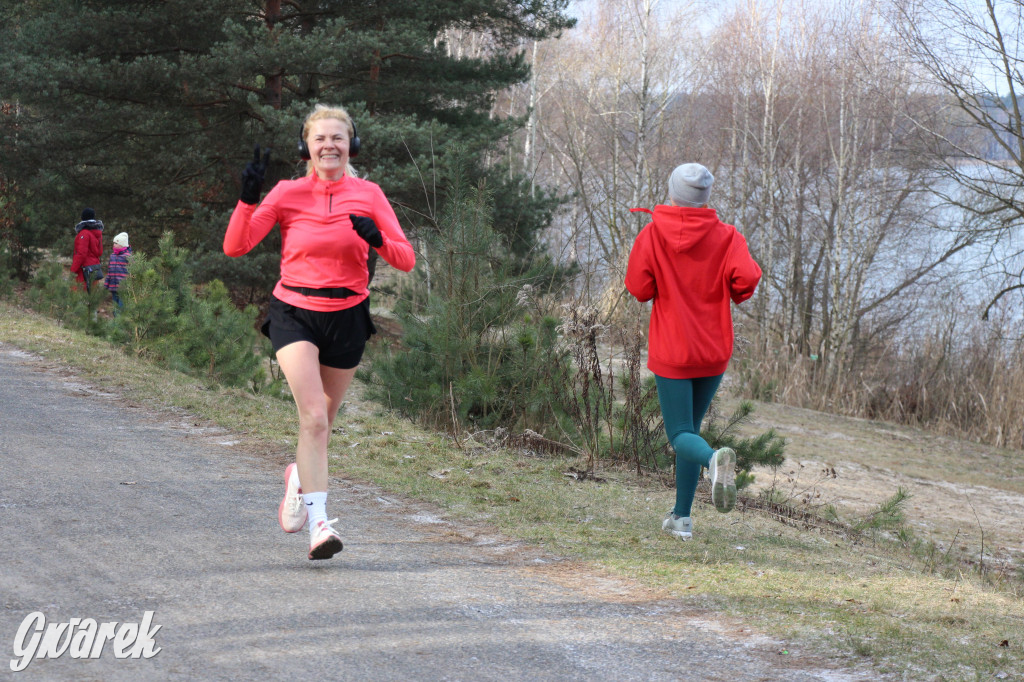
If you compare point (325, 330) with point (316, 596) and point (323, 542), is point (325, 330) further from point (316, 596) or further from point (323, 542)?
point (316, 596)

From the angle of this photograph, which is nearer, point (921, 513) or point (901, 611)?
point (901, 611)

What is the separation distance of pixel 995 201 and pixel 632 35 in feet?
55.3

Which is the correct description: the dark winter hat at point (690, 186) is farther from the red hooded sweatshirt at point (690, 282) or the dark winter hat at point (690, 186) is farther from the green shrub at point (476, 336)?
the green shrub at point (476, 336)

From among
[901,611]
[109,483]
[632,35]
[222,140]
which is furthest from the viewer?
[632,35]

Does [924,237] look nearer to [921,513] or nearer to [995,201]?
[995,201]

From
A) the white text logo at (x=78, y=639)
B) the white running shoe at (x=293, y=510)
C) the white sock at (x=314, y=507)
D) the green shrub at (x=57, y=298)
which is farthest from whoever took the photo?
the green shrub at (x=57, y=298)

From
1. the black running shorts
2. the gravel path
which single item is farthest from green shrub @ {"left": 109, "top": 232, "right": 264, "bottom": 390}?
the black running shorts

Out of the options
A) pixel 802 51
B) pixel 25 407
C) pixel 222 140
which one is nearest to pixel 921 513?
pixel 25 407

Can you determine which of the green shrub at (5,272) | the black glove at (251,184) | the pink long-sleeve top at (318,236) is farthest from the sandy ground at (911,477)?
the green shrub at (5,272)

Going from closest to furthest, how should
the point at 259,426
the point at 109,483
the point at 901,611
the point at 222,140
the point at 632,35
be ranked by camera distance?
the point at 901,611, the point at 109,483, the point at 259,426, the point at 222,140, the point at 632,35

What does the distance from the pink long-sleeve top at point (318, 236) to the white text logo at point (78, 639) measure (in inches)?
55.9

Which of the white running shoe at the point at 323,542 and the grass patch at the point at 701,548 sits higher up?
the white running shoe at the point at 323,542

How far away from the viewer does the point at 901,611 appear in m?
4.04

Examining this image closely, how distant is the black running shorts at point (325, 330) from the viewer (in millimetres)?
4102
